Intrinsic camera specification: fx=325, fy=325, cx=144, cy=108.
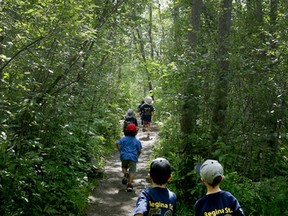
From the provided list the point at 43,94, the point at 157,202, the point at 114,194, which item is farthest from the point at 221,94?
the point at 157,202

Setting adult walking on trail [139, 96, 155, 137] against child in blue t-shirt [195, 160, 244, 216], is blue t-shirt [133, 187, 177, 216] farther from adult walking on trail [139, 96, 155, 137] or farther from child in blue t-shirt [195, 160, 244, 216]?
adult walking on trail [139, 96, 155, 137]

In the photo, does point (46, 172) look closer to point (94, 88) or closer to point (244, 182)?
point (94, 88)

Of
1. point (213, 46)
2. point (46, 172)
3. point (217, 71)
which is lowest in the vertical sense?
point (46, 172)

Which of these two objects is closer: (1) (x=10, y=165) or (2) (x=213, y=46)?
(1) (x=10, y=165)

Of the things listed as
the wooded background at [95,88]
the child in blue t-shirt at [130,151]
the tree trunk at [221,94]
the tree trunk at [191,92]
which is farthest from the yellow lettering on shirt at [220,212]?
the child in blue t-shirt at [130,151]

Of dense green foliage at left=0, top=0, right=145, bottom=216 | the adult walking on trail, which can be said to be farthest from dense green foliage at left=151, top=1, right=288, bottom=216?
the adult walking on trail

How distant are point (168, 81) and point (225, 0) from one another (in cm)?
268

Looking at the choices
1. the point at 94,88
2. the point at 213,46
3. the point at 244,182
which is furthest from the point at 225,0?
the point at 244,182

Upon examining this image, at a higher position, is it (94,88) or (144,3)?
(144,3)

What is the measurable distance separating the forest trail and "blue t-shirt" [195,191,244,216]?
13.6 ft

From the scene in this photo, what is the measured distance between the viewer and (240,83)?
6746mm

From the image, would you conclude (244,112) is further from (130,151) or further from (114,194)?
(114,194)

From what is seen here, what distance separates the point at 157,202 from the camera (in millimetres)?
3367

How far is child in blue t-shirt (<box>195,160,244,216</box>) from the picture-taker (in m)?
3.27
